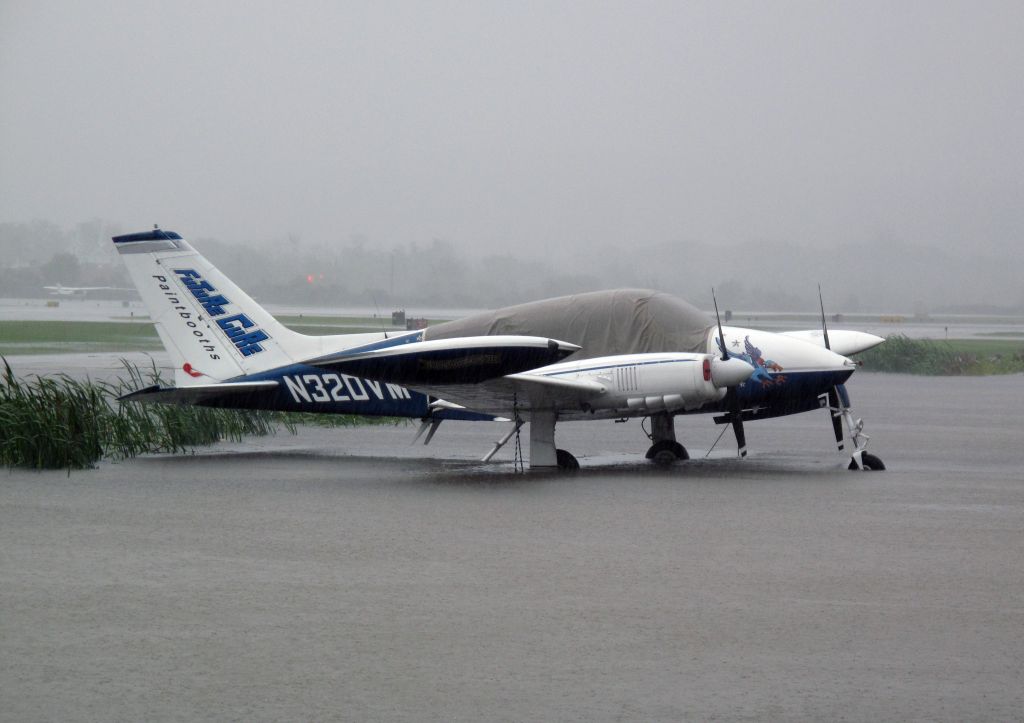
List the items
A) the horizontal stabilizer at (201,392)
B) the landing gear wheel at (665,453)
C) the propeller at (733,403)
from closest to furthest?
the propeller at (733,403) < the landing gear wheel at (665,453) < the horizontal stabilizer at (201,392)

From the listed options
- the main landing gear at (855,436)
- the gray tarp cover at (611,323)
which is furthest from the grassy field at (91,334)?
the main landing gear at (855,436)

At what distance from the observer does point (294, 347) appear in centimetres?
1716

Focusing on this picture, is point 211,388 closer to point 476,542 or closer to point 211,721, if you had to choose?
point 476,542

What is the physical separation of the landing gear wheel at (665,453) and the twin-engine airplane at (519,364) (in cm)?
2

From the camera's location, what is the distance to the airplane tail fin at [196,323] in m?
17.1

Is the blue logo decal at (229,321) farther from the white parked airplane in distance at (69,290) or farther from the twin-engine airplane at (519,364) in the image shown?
the white parked airplane in distance at (69,290)

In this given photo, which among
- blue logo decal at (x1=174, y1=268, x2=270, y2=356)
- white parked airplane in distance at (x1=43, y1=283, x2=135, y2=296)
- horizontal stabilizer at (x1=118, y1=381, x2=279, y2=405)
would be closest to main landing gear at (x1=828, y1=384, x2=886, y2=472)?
horizontal stabilizer at (x1=118, y1=381, x2=279, y2=405)

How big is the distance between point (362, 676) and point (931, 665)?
2.76 meters

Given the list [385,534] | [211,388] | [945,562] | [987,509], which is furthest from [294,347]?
[945,562]

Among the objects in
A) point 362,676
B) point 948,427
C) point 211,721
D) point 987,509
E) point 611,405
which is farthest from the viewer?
point 948,427

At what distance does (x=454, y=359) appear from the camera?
1416 cm

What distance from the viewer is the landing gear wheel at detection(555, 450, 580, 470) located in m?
15.9

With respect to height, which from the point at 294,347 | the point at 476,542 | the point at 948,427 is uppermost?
the point at 294,347

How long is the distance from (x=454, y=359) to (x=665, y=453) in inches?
139
